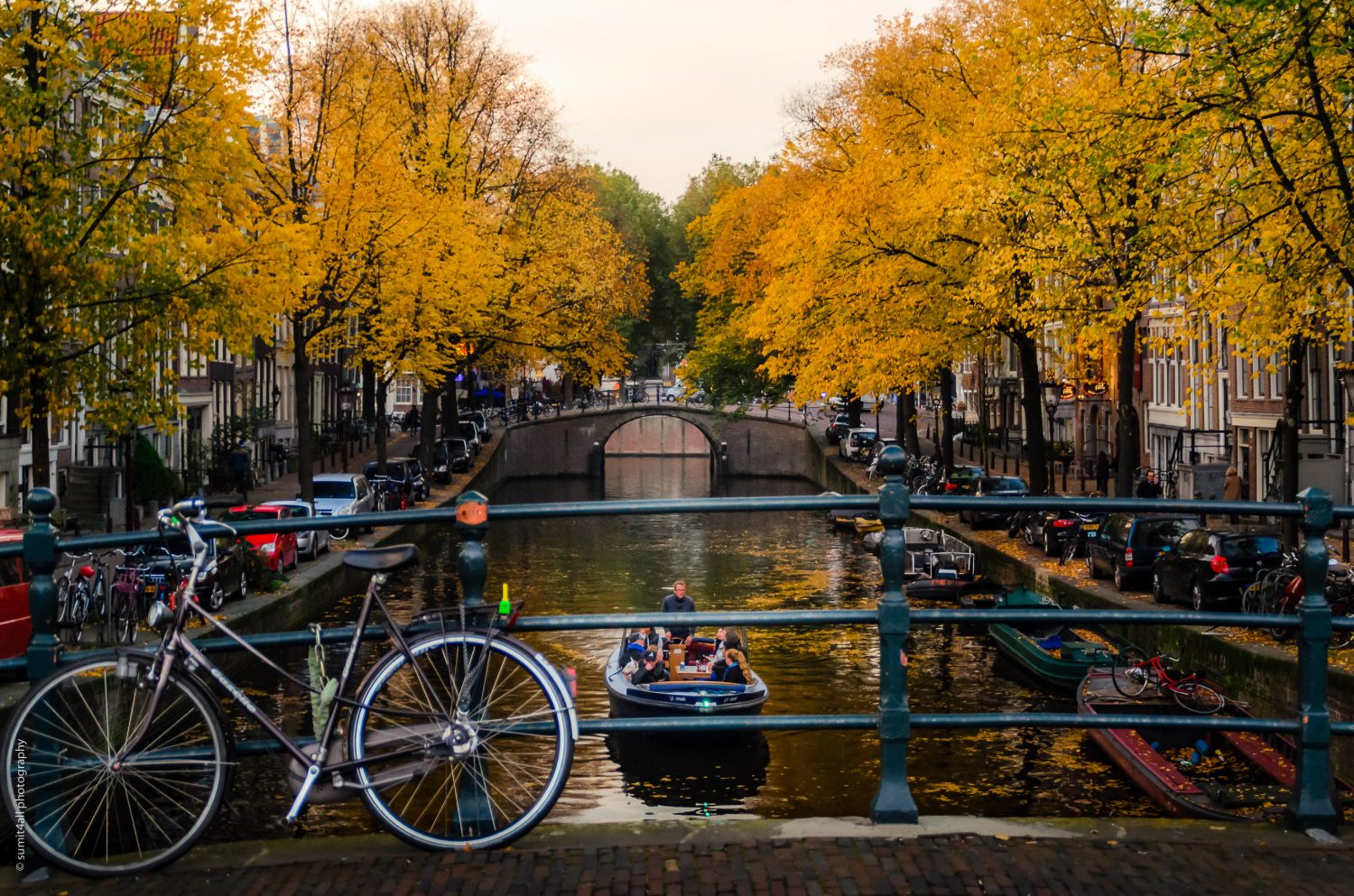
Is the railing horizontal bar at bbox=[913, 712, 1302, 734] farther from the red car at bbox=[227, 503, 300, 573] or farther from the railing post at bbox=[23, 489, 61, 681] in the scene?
the red car at bbox=[227, 503, 300, 573]

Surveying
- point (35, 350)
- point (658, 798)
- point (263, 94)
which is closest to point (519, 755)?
point (658, 798)

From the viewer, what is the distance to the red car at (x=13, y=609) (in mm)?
15094

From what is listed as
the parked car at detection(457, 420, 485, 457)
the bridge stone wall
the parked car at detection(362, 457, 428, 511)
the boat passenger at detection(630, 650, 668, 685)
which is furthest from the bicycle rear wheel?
the bridge stone wall

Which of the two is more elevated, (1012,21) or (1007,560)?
(1012,21)

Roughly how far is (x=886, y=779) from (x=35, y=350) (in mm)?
15866

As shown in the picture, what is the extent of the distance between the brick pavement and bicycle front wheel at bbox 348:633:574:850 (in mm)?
135

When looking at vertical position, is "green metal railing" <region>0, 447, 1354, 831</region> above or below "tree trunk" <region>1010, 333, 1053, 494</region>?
below

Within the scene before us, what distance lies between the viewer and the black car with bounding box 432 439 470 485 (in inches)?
2176

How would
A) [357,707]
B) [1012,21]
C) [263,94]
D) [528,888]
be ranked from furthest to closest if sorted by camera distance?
[263,94] → [1012,21] → [357,707] → [528,888]

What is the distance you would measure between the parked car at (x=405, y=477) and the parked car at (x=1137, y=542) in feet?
75.4

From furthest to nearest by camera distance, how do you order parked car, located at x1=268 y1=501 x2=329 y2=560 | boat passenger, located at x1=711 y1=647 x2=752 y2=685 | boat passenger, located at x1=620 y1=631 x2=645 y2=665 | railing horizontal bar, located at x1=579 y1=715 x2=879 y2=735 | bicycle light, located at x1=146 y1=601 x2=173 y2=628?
parked car, located at x1=268 y1=501 x2=329 y2=560 → boat passenger, located at x1=620 y1=631 x2=645 y2=665 → boat passenger, located at x1=711 y1=647 x2=752 y2=685 → railing horizontal bar, located at x1=579 y1=715 x2=879 y2=735 → bicycle light, located at x1=146 y1=601 x2=173 y2=628

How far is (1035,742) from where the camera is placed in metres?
20.7

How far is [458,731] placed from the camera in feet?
17.2

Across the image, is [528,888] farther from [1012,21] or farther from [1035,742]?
[1012,21]
